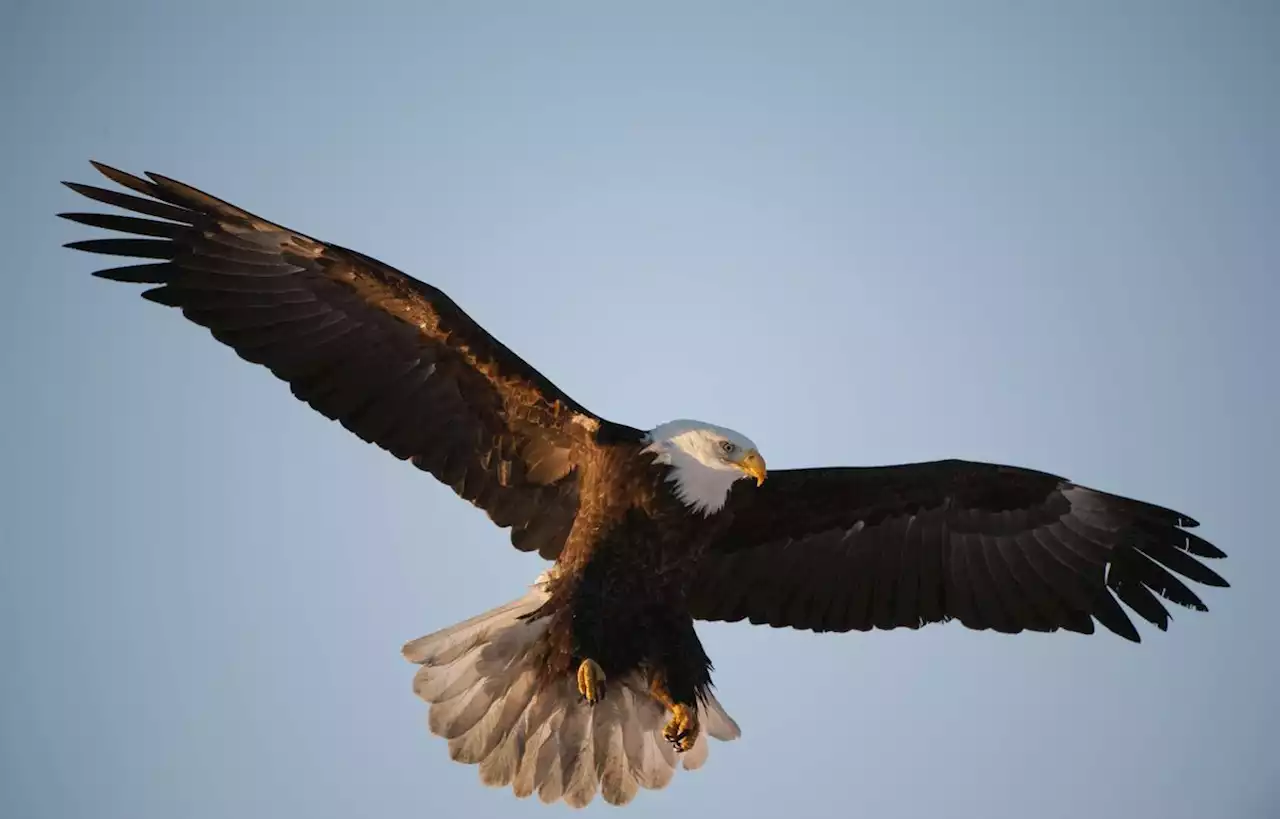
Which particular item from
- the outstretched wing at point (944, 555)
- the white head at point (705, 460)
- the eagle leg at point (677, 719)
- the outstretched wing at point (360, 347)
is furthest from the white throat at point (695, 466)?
the eagle leg at point (677, 719)

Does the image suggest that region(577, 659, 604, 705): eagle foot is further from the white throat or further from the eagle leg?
the white throat

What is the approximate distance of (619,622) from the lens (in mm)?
6000

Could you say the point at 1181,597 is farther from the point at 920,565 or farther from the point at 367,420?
the point at 367,420

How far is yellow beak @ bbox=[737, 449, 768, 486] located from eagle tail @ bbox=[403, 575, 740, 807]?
3.53ft

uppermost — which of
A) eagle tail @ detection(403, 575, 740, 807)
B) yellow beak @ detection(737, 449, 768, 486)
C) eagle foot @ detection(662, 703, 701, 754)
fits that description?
yellow beak @ detection(737, 449, 768, 486)

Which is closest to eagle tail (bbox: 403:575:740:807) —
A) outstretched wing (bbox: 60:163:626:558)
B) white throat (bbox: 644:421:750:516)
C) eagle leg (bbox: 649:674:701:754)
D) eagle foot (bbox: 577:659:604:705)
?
eagle leg (bbox: 649:674:701:754)

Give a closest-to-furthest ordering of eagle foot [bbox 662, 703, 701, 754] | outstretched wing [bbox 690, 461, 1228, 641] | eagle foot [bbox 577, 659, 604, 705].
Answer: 1. eagle foot [bbox 577, 659, 604, 705]
2. eagle foot [bbox 662, 703, 701, 754]
3. outstretched wing [bbox 690, 461, 1228, 641]

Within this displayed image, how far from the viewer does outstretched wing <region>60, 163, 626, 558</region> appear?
21.0 ft

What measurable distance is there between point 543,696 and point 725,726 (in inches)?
32.8

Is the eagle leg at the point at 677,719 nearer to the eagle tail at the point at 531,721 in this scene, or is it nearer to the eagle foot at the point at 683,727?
the eagle foot at the point at 683,727

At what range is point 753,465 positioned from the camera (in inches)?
237

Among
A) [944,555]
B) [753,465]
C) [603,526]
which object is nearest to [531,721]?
[603,526]

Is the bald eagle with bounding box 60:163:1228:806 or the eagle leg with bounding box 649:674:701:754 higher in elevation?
the bald eagle with bounding box 60:163:1228:806

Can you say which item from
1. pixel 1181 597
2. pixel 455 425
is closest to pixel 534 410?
pixel 455 425
